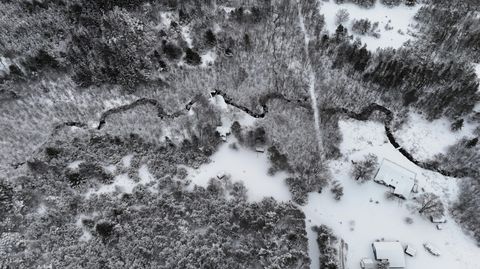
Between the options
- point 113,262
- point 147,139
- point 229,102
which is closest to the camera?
point 113,262

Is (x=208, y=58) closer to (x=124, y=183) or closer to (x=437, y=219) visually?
(x=124, y=183)

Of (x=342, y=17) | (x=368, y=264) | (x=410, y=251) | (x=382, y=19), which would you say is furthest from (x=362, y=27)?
(x=368, y=264)

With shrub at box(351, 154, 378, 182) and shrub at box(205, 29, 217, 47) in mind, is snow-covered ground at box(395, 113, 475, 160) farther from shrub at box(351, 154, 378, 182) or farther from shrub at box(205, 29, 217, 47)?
shrub at box(205, 29, 217, 47)

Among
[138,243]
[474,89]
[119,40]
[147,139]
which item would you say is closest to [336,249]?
[138,243]

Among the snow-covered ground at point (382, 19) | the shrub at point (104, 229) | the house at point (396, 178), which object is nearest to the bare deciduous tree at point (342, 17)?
the snow-covered ground at point (382, 19)

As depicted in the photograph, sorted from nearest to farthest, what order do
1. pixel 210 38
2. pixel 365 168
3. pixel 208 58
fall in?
pixel 365 168 → pixel 208 58 → pixel 210 38

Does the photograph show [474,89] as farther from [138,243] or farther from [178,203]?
[138,243]
